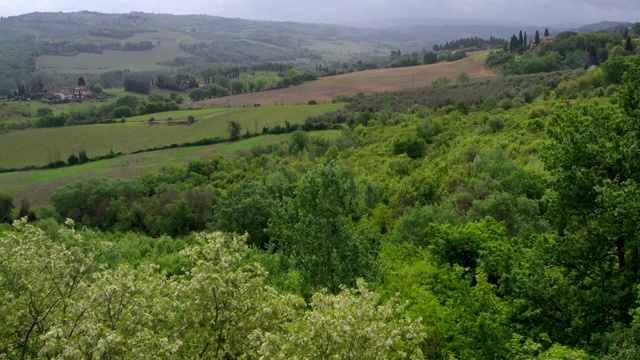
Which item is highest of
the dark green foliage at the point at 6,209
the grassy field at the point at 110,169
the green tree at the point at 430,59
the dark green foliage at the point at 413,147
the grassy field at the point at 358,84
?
the green tree at the point at 430,59

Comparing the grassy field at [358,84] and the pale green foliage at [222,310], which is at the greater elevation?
the grassy field at [358,84]

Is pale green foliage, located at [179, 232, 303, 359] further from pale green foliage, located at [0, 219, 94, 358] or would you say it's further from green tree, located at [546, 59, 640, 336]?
green tree, located at [546, 59, 640, 336]

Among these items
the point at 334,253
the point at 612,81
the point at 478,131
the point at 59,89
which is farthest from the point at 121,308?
the point at 59,89

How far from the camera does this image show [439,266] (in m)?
23.3

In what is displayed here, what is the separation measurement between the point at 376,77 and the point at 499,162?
300 ft

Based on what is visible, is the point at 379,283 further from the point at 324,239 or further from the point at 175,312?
the point at 175,312

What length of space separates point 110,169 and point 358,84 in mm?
64462

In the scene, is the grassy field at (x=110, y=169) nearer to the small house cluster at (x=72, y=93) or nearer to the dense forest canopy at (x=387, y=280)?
the dense forest canopy at (x=387, y=280)

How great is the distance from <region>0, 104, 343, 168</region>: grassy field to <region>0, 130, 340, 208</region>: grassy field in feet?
17.4

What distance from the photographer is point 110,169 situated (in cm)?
7700

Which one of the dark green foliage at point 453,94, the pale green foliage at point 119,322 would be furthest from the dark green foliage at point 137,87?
the pale green foliage at point 119,322

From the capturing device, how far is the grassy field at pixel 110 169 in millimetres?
69688

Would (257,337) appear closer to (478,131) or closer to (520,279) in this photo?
(520,279)

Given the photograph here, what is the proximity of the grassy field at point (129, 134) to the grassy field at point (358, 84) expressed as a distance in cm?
967
